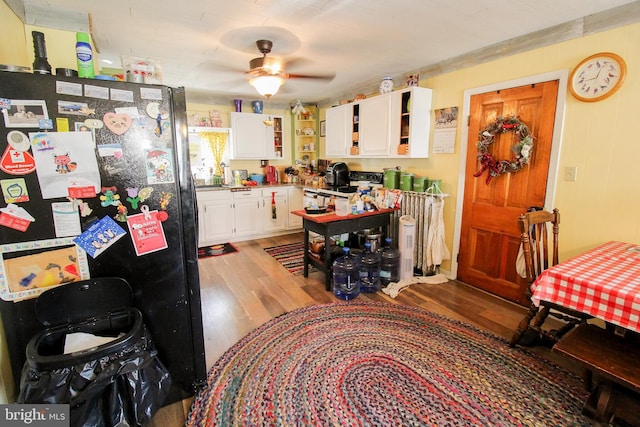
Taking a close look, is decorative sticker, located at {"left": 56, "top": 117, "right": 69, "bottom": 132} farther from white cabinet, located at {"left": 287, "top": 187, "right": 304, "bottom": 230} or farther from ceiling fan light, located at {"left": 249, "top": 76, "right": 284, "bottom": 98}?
white cabinet, located at {"left": 287, "top": 187, "right": 304, "bottom": 230}

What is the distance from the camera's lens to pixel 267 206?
5129mm

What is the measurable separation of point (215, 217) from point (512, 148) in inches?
154

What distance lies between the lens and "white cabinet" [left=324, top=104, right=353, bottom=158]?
4.30m

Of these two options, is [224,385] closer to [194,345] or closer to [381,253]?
[194,345]

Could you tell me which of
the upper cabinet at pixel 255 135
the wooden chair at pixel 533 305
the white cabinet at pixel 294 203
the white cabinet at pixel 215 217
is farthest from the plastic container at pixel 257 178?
the wooden chair at pixel 533 305

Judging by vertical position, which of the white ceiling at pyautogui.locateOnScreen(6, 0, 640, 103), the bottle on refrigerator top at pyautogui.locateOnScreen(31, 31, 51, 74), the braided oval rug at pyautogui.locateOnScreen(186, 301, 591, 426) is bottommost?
the braided oval rug at pyautogui.locateOnScreen(186, 301, 591, 426)

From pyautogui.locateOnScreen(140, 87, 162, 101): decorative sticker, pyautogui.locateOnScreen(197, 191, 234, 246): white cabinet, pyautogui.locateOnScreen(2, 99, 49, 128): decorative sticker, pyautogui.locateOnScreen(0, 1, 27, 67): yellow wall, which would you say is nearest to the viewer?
pyautogui.locateOnScreen(2, 99, 49, 128): decorative sticker

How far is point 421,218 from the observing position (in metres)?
3.50

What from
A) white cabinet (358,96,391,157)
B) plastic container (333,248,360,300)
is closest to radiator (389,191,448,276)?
white cabinet (358,96,391,157)

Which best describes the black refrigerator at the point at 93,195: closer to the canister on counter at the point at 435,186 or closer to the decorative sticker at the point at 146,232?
the decorative sticker at the point at 146,232

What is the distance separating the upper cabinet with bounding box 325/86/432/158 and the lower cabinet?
1.39 metres

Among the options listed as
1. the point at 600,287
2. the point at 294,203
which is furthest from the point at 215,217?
the point at 600,287

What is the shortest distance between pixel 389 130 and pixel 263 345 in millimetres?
2707

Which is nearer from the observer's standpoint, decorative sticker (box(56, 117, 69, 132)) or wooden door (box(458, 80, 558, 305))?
decorative sticker (box(56, 117, 69, 132))
